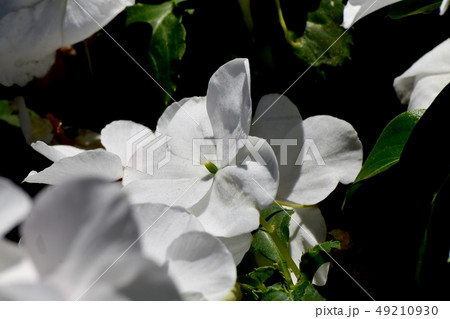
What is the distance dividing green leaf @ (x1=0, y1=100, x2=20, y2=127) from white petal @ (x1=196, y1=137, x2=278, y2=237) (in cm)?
36

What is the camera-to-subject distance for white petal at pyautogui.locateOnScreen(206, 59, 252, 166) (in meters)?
0.51

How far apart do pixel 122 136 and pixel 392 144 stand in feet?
0.79

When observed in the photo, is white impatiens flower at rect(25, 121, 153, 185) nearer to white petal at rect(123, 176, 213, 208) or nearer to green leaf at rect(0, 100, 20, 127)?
white petal at rect(123, 176, 213, 208)

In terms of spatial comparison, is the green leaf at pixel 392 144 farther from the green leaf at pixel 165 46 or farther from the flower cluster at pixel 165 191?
the green leaf at pixel 165 46

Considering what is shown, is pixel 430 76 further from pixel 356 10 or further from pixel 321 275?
pixel 321 275

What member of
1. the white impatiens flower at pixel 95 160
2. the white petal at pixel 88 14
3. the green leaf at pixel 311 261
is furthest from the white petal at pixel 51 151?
the green leaf at pixel 311 261

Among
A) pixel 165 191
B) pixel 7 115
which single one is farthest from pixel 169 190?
pixel 7 115

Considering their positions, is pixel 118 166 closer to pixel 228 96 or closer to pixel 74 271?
pixel 228 96

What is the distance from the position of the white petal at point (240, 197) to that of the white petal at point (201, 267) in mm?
87

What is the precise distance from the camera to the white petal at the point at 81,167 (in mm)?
516

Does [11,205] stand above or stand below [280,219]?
above

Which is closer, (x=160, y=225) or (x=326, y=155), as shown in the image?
(x=160, y=225)

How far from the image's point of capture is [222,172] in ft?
1.71

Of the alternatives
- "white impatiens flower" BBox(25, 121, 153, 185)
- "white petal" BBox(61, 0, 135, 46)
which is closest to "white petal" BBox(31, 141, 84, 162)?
"white impatiens flower" BBox(25, 121, 153, 185)
